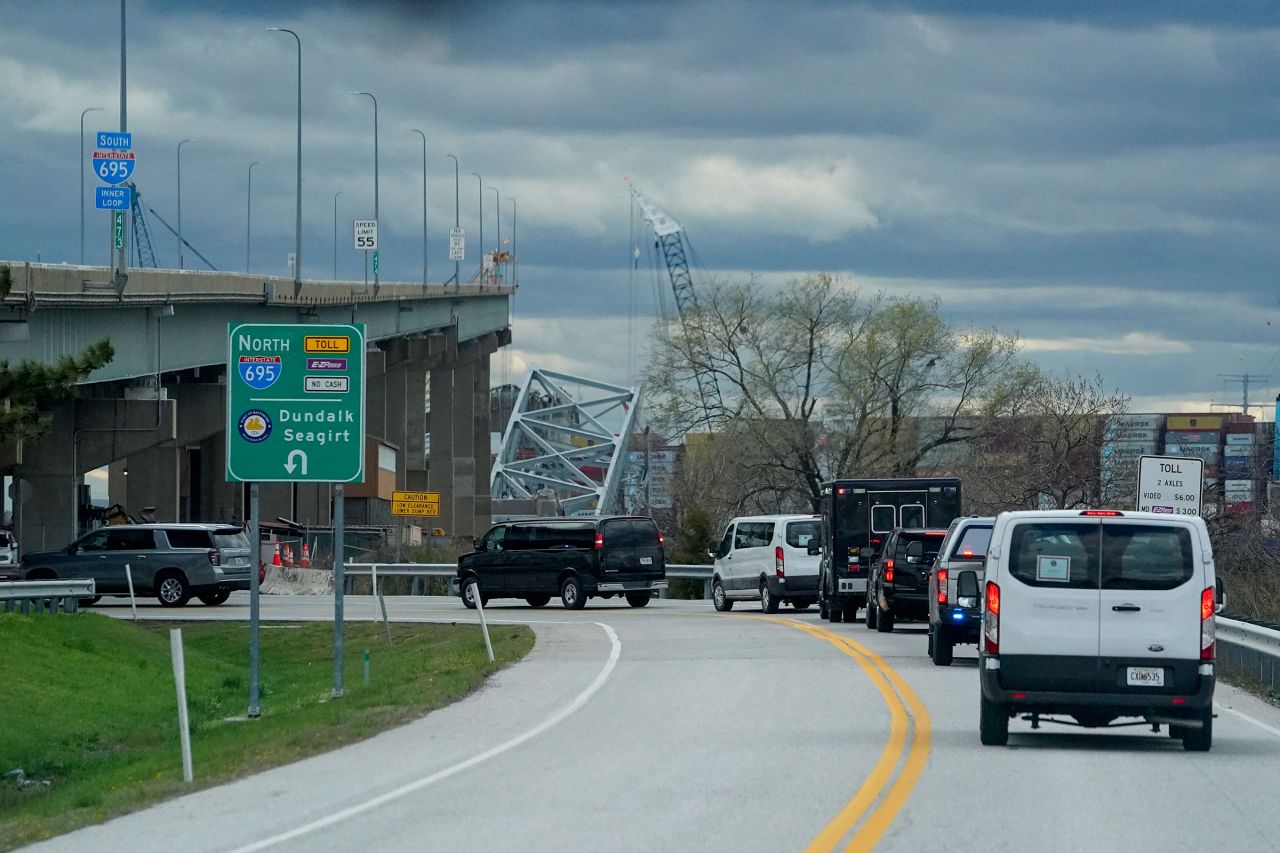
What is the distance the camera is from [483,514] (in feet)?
317

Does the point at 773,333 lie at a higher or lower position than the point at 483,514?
higher

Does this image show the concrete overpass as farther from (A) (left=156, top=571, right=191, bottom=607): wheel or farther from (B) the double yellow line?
(B) the double yellow line

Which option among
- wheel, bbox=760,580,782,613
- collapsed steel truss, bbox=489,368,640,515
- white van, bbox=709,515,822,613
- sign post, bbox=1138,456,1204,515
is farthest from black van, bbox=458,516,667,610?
collapsed steel truss, bbox=489,368,640,515

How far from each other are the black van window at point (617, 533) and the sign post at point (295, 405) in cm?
1993

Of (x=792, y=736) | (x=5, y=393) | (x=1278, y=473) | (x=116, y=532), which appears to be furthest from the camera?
(x=1278, y=473)

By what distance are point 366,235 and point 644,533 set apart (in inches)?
1039

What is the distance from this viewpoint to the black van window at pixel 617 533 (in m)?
40.2

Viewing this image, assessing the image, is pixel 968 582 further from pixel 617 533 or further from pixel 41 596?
pixel 617 533

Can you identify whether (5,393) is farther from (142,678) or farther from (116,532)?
(116,532)

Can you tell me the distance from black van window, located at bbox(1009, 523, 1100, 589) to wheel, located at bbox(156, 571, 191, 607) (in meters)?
31.4

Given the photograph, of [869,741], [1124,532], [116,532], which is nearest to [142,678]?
[116,532]

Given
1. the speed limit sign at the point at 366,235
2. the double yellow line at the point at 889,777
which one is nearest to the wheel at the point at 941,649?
the double yellow line at the point at 889,777

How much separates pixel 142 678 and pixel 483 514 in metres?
67.6

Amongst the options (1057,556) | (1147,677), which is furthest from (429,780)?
(1147,677)
